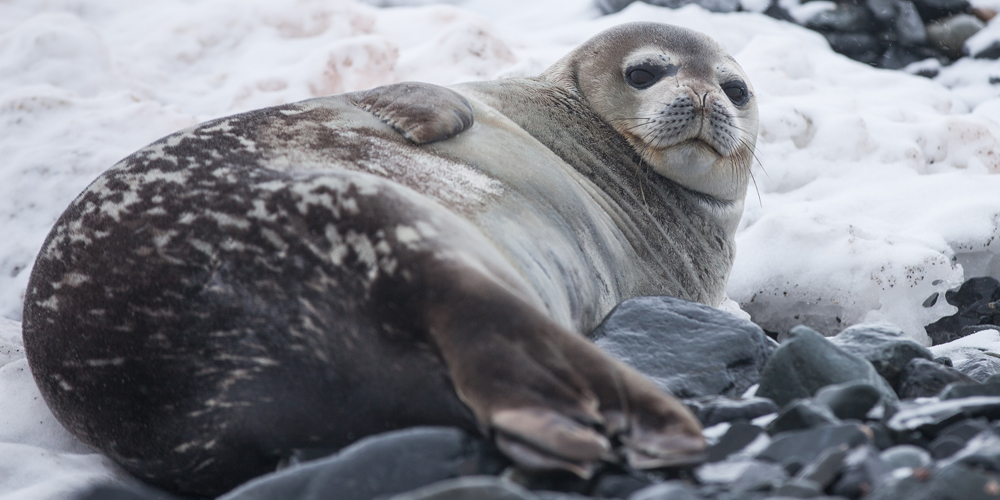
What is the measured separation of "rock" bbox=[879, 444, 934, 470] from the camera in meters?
1.34

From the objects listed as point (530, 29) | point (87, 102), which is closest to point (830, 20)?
point (530, 29)

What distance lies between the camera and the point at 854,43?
6.93 metres

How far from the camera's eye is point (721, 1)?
23.2ft

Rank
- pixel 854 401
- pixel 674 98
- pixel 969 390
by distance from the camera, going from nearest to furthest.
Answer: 1. pixel 854 401
2. pixel 969 390
3. pixel 674 98

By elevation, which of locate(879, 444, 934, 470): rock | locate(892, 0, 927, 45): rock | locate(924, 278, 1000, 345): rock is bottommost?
locate(924, 278, 1000, 345): rock

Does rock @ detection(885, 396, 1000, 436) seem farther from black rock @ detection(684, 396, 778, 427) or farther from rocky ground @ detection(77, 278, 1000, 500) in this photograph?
black rock @ detection(684, 396, 778, 427)

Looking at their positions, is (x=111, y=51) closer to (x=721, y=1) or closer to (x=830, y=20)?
(x=721, y=1)

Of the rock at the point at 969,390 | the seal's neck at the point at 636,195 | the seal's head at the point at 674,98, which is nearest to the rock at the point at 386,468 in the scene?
the rock at the point at 969,390

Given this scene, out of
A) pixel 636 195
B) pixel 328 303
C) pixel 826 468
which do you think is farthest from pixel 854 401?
pixel 636 195

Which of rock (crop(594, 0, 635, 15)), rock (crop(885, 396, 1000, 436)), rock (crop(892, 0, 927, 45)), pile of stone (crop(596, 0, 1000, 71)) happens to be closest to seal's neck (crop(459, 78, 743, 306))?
rock (crop(885, 396, 1000, 436))

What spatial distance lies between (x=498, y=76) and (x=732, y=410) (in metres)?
3.57

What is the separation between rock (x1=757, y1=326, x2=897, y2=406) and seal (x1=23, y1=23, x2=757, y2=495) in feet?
1.62

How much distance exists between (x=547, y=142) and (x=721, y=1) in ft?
15.3

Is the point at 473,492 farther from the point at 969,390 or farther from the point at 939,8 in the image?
the point at 939,8
